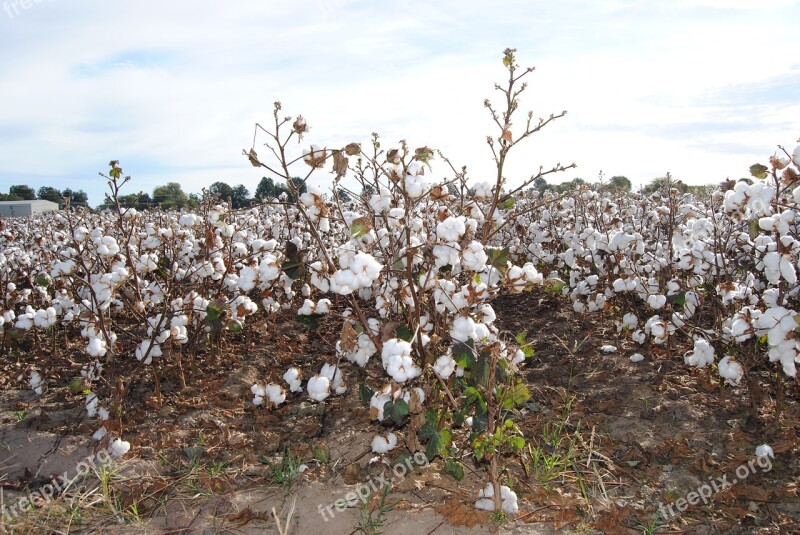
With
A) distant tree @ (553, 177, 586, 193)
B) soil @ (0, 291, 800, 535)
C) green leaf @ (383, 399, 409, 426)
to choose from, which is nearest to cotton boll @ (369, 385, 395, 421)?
green leaf @ (383, 399, 409, 426)

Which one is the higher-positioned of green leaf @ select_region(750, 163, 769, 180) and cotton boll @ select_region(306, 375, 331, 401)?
green leaf @ select_region(750, 163, 769, 180)

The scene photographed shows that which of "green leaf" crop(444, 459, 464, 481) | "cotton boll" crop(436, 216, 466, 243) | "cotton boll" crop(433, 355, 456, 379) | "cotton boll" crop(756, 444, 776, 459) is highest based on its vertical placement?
"cotton boll" crop(436, 216, 466, 243)

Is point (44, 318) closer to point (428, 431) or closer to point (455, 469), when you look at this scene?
point (428, 431)

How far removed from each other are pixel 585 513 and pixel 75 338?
16.4ft

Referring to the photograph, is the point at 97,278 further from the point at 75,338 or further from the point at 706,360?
the point at 706,360

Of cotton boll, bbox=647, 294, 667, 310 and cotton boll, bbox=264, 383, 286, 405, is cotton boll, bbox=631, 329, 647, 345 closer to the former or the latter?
cotton boll, bbox=647, 294, 667, 310

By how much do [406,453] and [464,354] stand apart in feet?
2.68

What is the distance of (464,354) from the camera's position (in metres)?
2.53

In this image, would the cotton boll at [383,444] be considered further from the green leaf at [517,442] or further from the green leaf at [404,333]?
the green leaf at [517,442]

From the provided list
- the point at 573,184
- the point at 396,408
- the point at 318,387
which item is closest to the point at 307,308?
the point at 318,387

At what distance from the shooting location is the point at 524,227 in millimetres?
6949

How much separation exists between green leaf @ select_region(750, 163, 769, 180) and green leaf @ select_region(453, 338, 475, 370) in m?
1.85

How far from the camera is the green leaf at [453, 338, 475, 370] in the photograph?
8.29 ft

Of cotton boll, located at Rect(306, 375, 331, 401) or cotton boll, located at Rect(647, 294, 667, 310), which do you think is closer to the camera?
cotton boll, located at Rect(306, 375, 331, 401)
